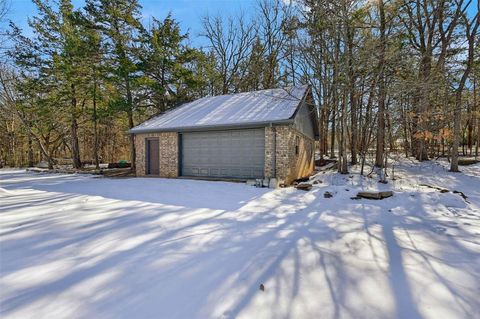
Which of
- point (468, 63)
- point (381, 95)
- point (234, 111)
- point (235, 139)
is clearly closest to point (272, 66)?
point (234, 111)

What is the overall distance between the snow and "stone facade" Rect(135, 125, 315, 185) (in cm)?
55

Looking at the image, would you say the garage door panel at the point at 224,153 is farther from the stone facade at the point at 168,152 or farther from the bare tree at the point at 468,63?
the bare tree at the point at 468,63

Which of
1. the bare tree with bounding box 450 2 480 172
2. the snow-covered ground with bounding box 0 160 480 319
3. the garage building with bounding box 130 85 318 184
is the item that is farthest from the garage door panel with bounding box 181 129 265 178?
the bare tree with bounding box 450 2 480 172

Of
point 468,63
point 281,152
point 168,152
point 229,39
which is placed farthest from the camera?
point 229,39

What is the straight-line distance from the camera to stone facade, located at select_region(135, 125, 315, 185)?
9.90 metres

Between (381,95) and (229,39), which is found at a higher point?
(229,39)

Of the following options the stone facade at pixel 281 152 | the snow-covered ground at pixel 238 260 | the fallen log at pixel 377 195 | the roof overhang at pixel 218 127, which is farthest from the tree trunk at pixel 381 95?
the snow-covered ground at pixel 238 260

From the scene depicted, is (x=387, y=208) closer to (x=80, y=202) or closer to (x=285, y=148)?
(x=285, y=148)

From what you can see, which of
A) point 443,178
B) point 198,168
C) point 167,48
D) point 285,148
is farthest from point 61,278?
point 167,48

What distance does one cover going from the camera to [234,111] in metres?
11.8

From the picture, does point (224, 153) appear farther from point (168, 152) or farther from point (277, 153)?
point (168, 152)

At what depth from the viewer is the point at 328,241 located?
405 centimetres

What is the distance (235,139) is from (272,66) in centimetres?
1224

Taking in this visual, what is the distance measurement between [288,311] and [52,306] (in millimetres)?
2148
